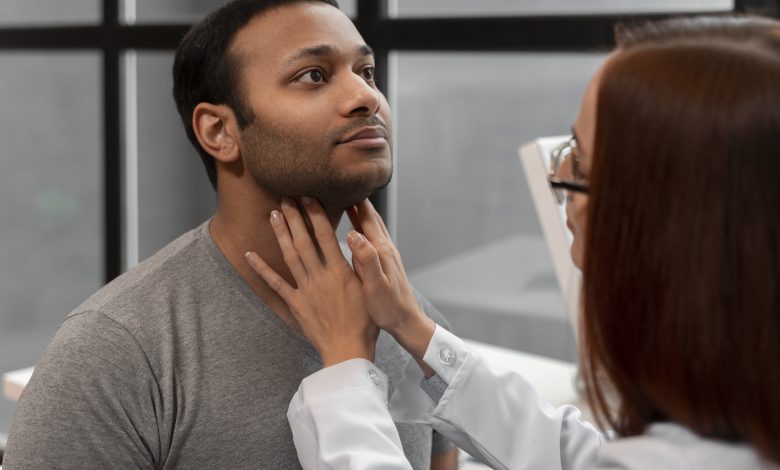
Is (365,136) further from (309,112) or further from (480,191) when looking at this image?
(480,191)

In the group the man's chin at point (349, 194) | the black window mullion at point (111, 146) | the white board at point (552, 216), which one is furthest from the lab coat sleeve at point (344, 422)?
the black window mullion at point (111, 146)

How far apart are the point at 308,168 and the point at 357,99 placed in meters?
0.11

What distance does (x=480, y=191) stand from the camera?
2.63 meters

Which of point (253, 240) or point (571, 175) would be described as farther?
point (253, 240)

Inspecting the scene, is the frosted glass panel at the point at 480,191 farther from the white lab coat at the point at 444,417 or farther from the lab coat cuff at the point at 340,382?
the lab coat cuff at the point at 340,382

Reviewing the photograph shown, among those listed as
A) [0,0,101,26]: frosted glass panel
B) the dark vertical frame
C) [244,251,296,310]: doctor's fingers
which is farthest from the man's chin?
[0,0,101,26]: frosted glass panel

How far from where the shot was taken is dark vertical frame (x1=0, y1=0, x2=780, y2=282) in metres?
2.22

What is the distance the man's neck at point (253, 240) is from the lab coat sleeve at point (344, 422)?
16cm

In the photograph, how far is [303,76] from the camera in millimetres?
1275

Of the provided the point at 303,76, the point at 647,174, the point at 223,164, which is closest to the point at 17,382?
the point at 223,164

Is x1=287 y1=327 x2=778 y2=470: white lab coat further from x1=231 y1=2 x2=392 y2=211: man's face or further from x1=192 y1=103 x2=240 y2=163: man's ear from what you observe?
Result: x1=192 y1=103 x2=240 y2=163: man's ear

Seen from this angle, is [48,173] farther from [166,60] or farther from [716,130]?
[716,130]

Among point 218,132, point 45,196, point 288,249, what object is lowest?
point 45,196

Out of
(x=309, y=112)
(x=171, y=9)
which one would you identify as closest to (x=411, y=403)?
(x=309, y=112)
